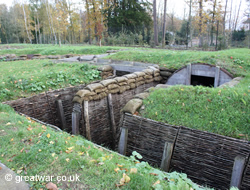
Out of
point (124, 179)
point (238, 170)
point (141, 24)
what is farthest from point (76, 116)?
point (141, 24)

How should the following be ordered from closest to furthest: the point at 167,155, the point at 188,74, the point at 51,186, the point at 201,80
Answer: the point at 51,186 → the point at 167,155 → the point at 188,74 → the point at 201,80

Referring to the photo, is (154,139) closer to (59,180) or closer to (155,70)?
(59,180)

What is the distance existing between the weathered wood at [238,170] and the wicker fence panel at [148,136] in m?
1.19

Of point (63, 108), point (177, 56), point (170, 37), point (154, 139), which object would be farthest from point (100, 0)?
point (154, 139)

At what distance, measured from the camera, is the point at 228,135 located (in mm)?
3811

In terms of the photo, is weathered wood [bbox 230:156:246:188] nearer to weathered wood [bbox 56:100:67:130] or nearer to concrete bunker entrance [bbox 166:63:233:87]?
concrete bunker entrance [bbox 166:63:233:87]

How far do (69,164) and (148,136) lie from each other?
2.06m

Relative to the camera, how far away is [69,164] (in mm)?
2852

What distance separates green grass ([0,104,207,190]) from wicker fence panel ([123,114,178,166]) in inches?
45.6

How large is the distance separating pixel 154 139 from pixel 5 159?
2.83 m

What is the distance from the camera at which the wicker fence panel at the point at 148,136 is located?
4.20 metres

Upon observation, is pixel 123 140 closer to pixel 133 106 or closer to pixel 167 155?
pixel 133 106

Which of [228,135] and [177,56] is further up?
[177,56]

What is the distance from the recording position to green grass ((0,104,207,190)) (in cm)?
250
